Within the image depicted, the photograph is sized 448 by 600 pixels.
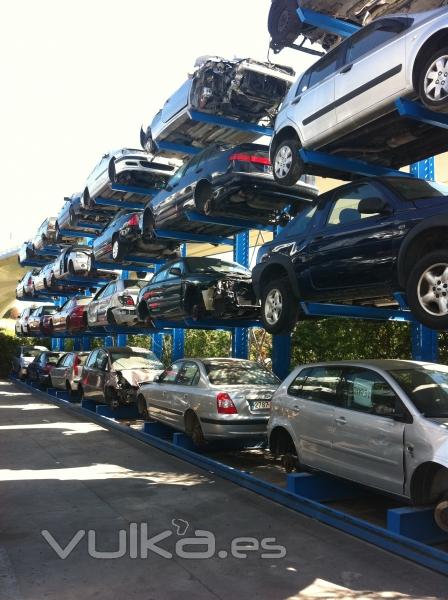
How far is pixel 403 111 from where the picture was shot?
17.8ft

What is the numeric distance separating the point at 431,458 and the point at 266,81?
665cm

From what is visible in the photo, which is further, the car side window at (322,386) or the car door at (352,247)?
the car side window at (322,386)

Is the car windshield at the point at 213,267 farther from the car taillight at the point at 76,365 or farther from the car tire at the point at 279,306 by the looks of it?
the car taillight at the point at 76,365

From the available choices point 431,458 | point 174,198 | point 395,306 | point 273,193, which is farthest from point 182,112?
point 431,458

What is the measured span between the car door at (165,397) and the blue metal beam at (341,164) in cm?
405

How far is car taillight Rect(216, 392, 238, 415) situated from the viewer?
7.70 m

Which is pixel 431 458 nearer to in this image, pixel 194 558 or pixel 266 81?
pixel 194 558

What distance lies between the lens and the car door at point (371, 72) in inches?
216

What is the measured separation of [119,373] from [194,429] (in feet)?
13.6

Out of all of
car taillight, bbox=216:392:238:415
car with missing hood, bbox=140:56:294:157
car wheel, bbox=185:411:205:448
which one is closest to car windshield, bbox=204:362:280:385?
car taillight, bbox=216:392:238:415

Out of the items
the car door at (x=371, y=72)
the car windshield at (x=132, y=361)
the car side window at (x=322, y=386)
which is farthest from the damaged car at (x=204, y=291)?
the car door at (x=371, y=72)

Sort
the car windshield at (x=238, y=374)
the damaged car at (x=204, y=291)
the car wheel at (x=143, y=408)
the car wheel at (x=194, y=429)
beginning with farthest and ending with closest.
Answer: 1. the car wheel at (x=143, y=408)
2. the damaged car at (x=204, y=291)
3. the car windshield at (x=238, y=374)
4. the car wheel at (x=194, y=429)

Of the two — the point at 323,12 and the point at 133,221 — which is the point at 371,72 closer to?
the point at 323,12

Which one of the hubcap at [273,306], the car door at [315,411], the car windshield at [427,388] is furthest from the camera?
the hubcap at [273,306]
